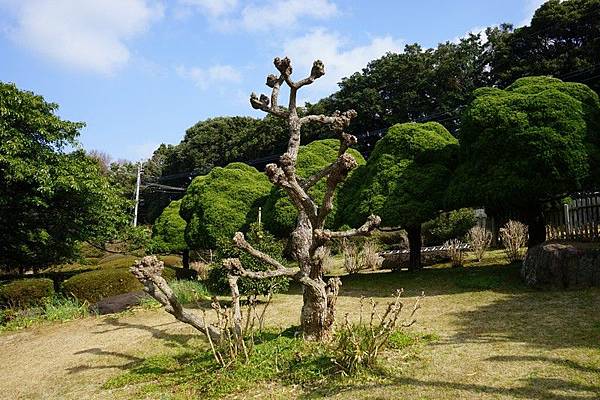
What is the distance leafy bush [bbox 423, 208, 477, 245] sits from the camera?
19125mm

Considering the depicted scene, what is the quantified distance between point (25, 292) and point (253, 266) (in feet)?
20.3

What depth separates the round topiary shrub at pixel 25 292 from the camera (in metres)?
11.8

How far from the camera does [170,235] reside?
19.1 meters

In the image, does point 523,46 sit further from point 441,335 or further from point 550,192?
point 441,335

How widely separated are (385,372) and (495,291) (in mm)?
5093

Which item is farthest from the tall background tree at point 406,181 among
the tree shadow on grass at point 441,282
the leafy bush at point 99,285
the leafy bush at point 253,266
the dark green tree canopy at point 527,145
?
the leafy bush at point 99,285

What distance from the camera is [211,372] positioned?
5.57m

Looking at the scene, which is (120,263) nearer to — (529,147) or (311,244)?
(311,244)

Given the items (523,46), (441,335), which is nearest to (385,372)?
(441,335)

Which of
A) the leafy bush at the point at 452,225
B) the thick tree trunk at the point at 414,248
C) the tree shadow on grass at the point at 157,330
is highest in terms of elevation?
the leafy bush at the point at 452,225

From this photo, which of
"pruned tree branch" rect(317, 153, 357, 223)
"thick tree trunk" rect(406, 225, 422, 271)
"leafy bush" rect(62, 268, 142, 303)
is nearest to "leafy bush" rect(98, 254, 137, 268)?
"leafy bush" rect(62, 268, 142, 303)

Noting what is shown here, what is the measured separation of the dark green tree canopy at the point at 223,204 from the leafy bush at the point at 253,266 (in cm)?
358

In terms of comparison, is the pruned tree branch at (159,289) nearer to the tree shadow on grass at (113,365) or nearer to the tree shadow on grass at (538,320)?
the tree shadow on grass at (113,365)

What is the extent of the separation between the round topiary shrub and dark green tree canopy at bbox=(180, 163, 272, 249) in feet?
16.4
